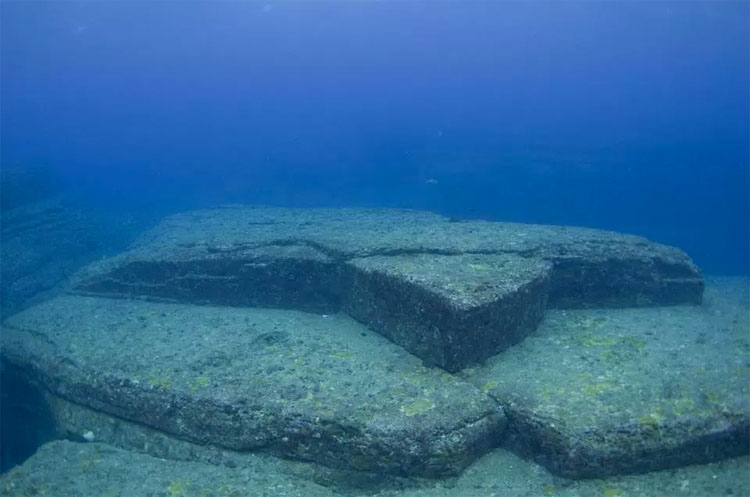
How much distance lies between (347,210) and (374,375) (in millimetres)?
6626

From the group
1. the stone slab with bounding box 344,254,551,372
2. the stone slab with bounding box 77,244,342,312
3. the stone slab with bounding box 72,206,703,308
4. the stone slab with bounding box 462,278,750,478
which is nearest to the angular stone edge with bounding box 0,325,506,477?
the stone slab with bounding box 462,278,750,478

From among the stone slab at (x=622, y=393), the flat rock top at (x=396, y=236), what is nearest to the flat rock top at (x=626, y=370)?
the stone slab at (x=622, y=393)

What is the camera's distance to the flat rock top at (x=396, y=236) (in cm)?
648

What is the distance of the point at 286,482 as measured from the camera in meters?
4.14

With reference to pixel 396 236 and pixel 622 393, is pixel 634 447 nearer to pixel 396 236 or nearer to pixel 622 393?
pixel 622 393

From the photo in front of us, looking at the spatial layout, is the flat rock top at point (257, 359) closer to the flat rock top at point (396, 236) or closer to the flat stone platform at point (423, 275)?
the flat stone platform at point (423, 275)

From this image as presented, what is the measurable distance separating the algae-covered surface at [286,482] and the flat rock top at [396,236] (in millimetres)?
2917

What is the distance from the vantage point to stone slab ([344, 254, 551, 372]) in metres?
4.78

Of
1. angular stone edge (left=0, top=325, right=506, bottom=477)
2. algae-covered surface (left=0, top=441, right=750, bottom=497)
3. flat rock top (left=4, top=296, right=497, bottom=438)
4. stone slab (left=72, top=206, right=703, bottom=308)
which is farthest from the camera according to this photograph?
stone slab (left=72, top=206, right=703, bottom=308)

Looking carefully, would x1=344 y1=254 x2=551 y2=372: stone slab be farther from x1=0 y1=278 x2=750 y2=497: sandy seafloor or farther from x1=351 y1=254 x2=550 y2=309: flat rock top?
x1=0 y1=278 x2=750 y2=497: sandy seafloor

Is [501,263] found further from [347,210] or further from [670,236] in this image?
[670,236]

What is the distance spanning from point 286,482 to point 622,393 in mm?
3139

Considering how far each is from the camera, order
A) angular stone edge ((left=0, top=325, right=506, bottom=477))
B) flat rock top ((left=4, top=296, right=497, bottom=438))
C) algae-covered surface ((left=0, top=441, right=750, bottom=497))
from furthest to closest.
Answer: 1. flat rock top ((left=4, top=296, right=497, bottom=438))
2. angular stone edge ((left=0, top=325, right=506, bottom=477))
3. algae-covered surface ((left=0, top=441, right=750, bottom=497))

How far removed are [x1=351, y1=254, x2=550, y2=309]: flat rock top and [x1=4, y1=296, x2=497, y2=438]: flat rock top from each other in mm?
815
